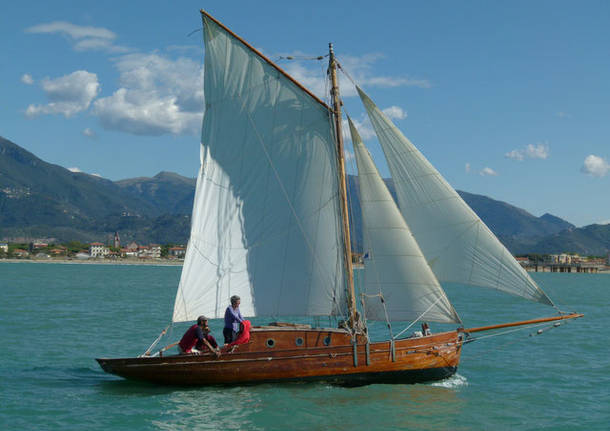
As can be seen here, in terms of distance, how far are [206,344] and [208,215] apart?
4.47 meters

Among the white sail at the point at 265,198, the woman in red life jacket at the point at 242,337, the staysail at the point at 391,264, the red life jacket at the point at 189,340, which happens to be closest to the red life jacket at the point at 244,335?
the woman in red life jacket at the point at 242,337

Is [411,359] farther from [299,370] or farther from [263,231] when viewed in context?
[263,231]

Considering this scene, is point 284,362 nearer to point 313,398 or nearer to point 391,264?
point 313,398

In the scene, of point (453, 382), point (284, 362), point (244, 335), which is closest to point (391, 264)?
point (284, 362)

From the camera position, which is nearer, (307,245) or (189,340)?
(189,340)

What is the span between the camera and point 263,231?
2291 centimetres

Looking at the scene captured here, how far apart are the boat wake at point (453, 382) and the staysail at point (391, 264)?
239 centimetres

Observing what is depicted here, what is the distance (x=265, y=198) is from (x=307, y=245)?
7.09 ft

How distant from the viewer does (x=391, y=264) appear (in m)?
22.0

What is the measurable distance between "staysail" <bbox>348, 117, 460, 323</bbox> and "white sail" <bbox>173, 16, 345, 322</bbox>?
3.26ft

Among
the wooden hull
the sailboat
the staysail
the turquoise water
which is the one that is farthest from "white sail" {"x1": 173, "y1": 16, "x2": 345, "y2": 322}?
the turquoise water

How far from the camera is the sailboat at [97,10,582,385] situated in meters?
21.2

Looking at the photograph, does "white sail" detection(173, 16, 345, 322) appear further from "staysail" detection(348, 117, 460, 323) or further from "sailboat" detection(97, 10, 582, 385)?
"staysail" detection(348, 117, 460, 323)

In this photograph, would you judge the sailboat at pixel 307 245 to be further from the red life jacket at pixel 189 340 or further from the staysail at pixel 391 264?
the red life jacket at pixel 189 340
